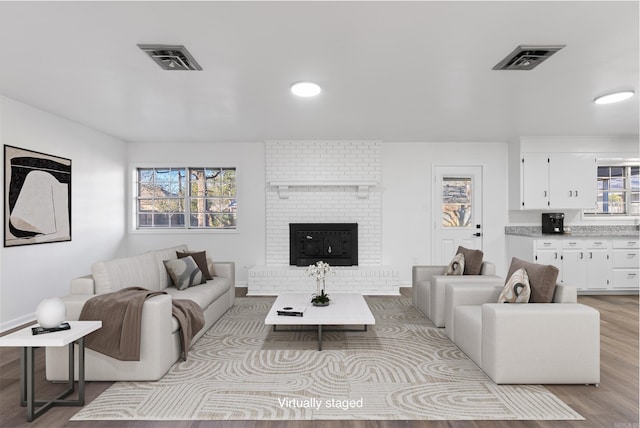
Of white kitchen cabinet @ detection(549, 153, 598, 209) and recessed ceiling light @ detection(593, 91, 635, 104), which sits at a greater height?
recessed ceiling light @ detection(593, 91, 635, 104)

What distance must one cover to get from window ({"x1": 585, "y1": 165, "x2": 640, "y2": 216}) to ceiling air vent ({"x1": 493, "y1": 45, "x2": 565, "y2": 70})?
461 cm

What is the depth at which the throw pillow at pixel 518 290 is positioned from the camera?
2.95 metres

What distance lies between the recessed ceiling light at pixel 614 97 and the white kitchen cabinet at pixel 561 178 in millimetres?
2124

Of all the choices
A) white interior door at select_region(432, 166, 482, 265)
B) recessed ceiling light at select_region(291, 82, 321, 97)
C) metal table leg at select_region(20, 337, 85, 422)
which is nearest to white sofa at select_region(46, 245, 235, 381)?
metal table leg at select_region(20, 337, 85, 422)

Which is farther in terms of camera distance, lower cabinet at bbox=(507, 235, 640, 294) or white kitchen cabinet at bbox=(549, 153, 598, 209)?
white kitchen cabinet at bbox=(549, 153, 598, 209)

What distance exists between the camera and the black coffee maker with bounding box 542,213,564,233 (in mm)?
6207

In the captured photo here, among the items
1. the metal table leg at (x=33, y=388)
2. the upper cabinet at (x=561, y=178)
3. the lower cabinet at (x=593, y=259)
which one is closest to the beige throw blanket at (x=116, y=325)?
the metal table leg at (x=33, y=388)

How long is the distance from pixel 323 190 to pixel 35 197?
13.1 feet

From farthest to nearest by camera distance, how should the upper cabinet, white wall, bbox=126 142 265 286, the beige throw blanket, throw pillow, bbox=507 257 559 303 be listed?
white wall, bbox=126 142 265 286 → the upper cabinet → throw pillow, bbox=507 257 559 303 → the beige throw blanket

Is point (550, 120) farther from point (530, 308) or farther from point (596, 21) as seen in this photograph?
point (530, 308)

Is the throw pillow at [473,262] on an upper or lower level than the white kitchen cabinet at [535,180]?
lower

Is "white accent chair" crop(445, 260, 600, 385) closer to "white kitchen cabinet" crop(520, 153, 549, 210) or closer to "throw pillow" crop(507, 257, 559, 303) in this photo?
"throw pillow" crop(507, 257, 559, 303)

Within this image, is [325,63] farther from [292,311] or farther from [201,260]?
[201,260]

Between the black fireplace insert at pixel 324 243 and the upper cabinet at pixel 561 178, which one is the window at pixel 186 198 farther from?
the upper cabinet at pixel 561 178
